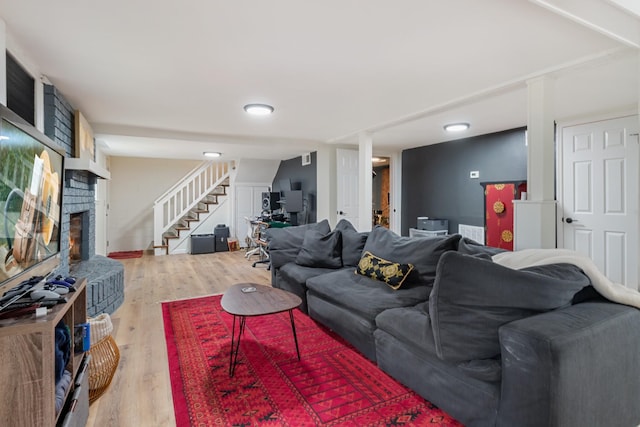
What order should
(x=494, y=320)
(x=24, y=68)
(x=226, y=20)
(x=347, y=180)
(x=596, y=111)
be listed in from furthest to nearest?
(x=347, y=180)
(x=596, y=111)
(x=24, y=68)
(x=226, y=20)
(x=494, y=320)

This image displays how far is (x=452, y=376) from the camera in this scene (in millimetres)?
1744

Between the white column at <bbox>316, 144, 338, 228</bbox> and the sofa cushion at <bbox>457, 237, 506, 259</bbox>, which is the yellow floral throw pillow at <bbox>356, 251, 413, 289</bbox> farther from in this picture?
the white column at <bbox>316, 144, 338, 228</bbox>

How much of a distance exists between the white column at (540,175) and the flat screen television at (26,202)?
3.19 meters

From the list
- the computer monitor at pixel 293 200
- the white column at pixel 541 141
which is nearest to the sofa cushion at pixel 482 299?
the white column at pixel 541 141

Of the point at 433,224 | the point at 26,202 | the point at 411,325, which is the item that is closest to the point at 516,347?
the point at 411,325

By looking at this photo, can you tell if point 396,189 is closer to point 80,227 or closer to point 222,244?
point 222,244

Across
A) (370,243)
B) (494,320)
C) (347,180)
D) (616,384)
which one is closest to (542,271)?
(494,320)

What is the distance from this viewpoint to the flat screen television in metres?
1.32

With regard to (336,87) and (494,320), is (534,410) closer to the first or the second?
(494,320)

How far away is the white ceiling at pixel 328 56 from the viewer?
1845mm

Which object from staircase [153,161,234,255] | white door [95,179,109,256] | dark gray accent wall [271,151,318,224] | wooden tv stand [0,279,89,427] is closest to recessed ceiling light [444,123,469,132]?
dark gray accent wall [271,151,318,224]

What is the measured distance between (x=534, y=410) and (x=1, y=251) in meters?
2.17

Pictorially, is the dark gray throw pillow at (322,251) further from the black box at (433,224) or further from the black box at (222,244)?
the black box at (222,244)

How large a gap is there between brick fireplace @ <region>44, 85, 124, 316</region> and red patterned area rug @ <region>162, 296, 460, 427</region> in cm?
88
